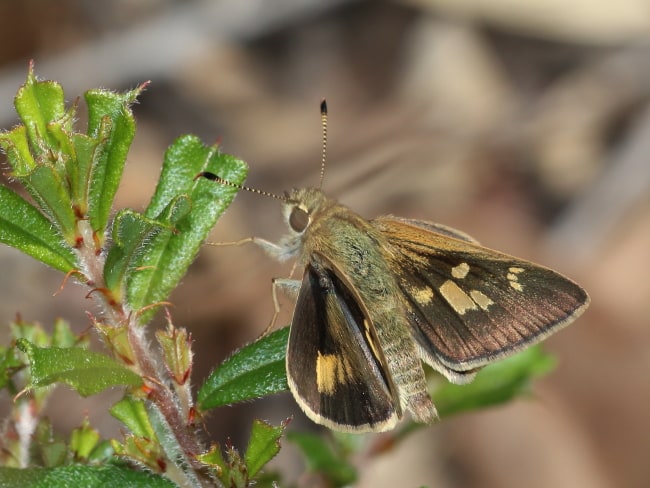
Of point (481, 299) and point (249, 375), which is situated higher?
point (481, 299)

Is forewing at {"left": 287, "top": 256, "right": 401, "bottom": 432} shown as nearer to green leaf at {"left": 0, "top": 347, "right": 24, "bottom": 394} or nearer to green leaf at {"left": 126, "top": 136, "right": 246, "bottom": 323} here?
green leaf at {"left": 126, "top": 136, "right": 246, "bottom": 323}

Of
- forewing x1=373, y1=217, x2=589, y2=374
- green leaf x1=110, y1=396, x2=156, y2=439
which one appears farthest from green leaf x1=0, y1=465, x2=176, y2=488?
forewing x1=373, y1=217, x2=589, y2=374

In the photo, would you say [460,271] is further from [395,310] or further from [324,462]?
[324,462]

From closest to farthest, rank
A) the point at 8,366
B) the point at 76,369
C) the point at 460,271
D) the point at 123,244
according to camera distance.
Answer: the point at 76,369, the point at 123,244, the point at 8,366, the point at 460,271

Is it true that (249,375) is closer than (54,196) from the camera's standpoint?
No

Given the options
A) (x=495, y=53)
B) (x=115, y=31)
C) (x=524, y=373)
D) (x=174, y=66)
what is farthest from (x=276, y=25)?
(x=524, y=373)

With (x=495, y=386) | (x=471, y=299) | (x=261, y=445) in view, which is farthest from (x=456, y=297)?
(x=261, y=445)

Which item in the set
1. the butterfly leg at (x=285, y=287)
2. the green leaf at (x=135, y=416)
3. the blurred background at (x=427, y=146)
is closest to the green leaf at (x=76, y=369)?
the green leaf at (x=135, y=416)
